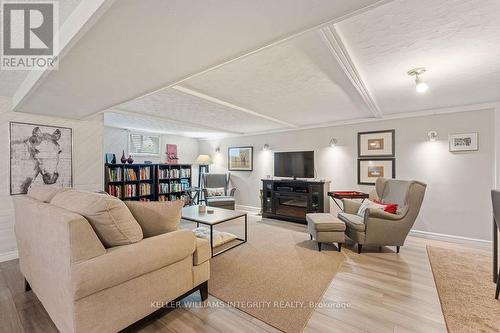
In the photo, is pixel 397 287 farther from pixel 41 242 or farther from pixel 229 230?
pixel 41 242

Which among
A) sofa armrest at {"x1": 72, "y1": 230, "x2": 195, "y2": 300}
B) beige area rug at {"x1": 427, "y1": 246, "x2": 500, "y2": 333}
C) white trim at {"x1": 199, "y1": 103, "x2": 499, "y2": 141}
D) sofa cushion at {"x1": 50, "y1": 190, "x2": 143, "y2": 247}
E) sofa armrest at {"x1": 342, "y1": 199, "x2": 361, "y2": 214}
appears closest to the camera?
sofa armrest at {"x1": 72, "y1": 230, "x2": 195, "y2": 300}

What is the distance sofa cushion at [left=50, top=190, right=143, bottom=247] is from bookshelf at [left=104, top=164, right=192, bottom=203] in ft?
10.7

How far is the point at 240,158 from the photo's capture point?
6086mm

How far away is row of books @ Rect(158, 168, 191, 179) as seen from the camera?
5352 mm

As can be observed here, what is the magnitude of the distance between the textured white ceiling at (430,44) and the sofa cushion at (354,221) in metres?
1.83

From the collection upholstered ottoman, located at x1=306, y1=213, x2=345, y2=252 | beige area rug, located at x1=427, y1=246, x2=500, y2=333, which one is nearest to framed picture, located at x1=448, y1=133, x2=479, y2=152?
beige area rug, located at x1=427, y1=246, x2=500, y2=333

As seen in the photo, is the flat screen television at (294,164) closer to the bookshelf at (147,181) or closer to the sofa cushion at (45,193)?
the bookshelf at (147,181)

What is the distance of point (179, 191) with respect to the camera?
564 cm

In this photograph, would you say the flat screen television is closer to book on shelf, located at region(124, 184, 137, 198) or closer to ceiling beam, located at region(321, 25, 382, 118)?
ceiling beam, located at region(321, 25, 382, 118)

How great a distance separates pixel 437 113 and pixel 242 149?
13.9ft

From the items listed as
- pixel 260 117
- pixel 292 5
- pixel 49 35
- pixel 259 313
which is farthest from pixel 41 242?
pixel 260 117

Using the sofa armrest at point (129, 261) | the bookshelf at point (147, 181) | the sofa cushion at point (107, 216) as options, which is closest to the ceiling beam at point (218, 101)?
the sofa cushion at point (107, 216)

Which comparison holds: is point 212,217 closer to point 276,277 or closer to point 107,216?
point 276,277

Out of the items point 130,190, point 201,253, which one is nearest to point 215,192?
point 130,190
